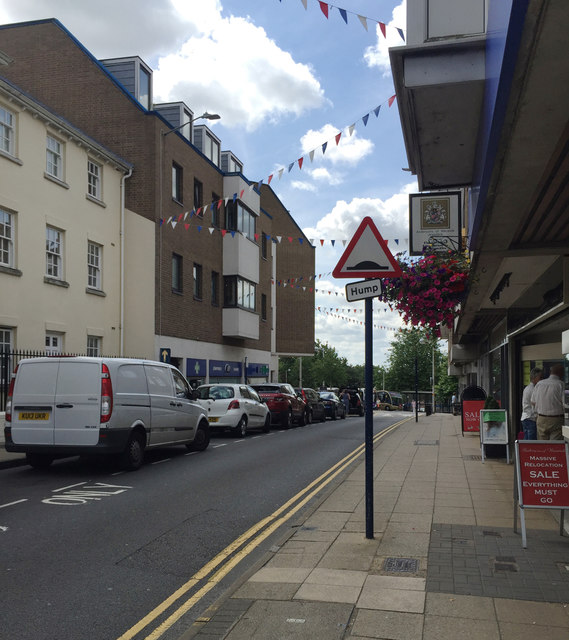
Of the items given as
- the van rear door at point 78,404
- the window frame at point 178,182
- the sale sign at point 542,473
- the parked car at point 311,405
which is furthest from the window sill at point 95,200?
the sale sign at point 542,473

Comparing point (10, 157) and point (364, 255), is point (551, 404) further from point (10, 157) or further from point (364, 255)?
point (10, 157)

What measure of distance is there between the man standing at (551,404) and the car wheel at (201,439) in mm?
7742

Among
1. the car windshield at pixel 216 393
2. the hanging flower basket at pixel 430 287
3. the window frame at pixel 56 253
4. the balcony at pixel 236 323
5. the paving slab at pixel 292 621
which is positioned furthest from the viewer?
the balcony at pixel 236 323

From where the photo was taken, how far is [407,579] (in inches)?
200

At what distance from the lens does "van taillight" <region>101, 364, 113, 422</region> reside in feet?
36.9

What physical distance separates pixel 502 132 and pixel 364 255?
8.10 ft

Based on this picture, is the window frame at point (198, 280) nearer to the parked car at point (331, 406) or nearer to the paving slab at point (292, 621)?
the parked car at point (331, 406)

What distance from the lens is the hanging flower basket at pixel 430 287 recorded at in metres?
8.62

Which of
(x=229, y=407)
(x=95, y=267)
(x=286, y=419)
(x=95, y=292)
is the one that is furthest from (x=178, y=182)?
(x=229, y=407)

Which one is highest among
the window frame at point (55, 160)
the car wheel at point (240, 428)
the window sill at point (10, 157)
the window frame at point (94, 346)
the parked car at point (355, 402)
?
the window frame at point (55, 160)

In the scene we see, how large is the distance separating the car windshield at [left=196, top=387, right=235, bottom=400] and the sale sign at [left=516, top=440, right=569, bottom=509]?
13304mm

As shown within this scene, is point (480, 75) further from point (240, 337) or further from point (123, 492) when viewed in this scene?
point (240, 337)

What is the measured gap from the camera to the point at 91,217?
2191 cm

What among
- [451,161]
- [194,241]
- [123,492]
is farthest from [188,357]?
[451,161]
